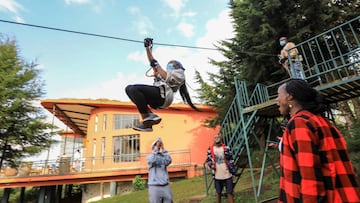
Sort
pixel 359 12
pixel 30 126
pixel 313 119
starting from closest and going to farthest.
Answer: pixel 313 119 < pixel 359 12 < pixel 30 126

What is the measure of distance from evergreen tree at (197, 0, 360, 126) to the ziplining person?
4.93 metres

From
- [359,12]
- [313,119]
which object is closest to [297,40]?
[359,12]

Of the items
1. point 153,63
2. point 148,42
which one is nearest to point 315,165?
point 153,63

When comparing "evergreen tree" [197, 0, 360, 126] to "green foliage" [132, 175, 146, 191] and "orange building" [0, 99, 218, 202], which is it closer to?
"orange building" [0, 99, 218, 202]

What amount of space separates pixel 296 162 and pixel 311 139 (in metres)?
0.20

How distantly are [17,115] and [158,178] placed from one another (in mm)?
15159

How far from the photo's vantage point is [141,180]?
15383 mm

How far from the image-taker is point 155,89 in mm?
3090

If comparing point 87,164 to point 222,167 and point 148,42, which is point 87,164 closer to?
point 222,167

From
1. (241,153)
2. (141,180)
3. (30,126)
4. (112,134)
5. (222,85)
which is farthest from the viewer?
(112,134)

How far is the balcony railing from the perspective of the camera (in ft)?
53.5

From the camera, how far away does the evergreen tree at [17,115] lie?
52.2ft

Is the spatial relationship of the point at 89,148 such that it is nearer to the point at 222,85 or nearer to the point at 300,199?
the point at 222,85

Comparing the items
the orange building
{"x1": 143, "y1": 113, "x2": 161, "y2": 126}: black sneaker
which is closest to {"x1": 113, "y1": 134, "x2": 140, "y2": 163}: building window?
the orange building
